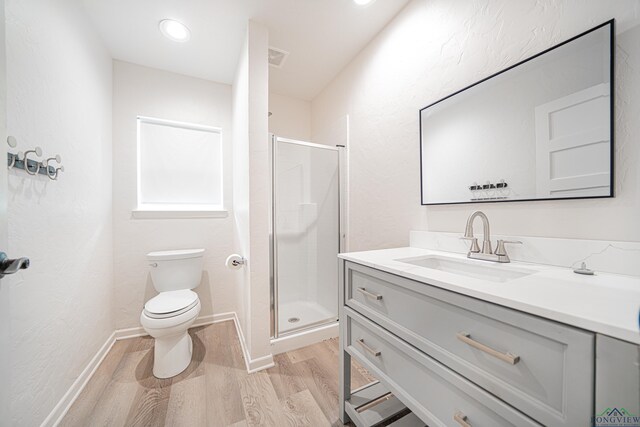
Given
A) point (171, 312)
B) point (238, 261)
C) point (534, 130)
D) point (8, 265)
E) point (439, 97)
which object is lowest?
point (171, 312)

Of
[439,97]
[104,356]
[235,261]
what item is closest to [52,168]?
[235,261]

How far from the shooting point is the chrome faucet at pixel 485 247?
991mm

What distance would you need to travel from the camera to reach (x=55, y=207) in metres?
1.24

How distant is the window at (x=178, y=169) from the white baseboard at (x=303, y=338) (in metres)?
1.39

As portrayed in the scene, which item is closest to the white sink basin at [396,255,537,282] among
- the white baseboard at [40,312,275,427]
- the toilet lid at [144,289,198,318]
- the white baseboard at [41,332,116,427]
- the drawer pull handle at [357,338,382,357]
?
the drawer pull handle at [357,338,382,357]

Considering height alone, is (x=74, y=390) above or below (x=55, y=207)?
below

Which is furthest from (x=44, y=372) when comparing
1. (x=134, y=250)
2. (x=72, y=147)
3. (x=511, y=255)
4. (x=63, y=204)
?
(x=511, y=255)

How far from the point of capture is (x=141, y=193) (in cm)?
213

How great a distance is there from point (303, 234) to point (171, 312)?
1121 millimetres

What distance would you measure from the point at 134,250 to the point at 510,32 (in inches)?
117

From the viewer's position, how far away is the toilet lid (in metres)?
1.51

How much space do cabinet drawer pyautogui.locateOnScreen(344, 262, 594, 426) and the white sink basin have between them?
305 millimetres

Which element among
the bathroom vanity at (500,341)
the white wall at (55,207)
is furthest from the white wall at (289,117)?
the bathroom vanity at (500,341)

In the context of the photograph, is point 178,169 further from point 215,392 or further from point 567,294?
point 567,294
